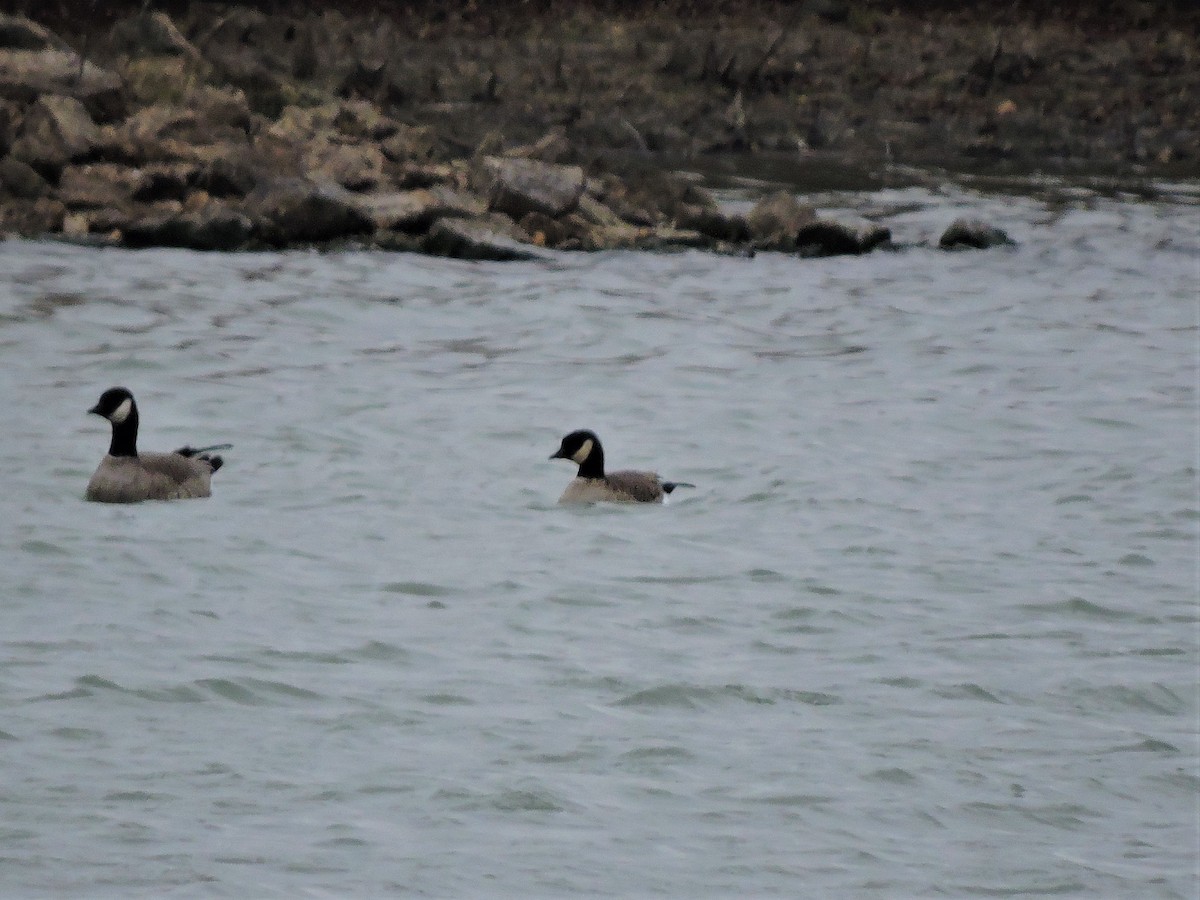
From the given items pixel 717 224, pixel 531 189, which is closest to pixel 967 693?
pixel 531 189

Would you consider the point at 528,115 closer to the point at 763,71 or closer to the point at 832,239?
the point at 763,71

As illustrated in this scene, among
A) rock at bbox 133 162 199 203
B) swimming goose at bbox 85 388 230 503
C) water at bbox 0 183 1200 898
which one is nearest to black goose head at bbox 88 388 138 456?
swimming goose at bbox 85 388 230 503

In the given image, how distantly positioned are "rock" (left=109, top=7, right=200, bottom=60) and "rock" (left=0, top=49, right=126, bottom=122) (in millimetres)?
4607


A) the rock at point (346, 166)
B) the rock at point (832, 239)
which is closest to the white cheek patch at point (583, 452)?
the rock at point (346, 166)

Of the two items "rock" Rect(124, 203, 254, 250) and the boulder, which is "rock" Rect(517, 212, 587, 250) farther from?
the boulder

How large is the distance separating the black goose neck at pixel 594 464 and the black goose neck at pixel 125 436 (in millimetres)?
3048

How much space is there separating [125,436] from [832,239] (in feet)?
51.0

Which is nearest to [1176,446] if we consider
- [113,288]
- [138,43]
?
[113,288]

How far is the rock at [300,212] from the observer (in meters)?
25.6

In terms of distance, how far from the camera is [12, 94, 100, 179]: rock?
26.0 metres

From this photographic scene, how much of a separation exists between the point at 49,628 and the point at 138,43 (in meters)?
24.9

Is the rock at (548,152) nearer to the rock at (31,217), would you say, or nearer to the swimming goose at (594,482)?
the rock at (31,217)

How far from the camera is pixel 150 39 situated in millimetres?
34000

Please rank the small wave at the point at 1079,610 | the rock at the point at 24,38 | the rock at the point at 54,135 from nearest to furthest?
the small wave at the point at 1079,610, the rock at the point at 54,135, the rock at the point at 24,38
